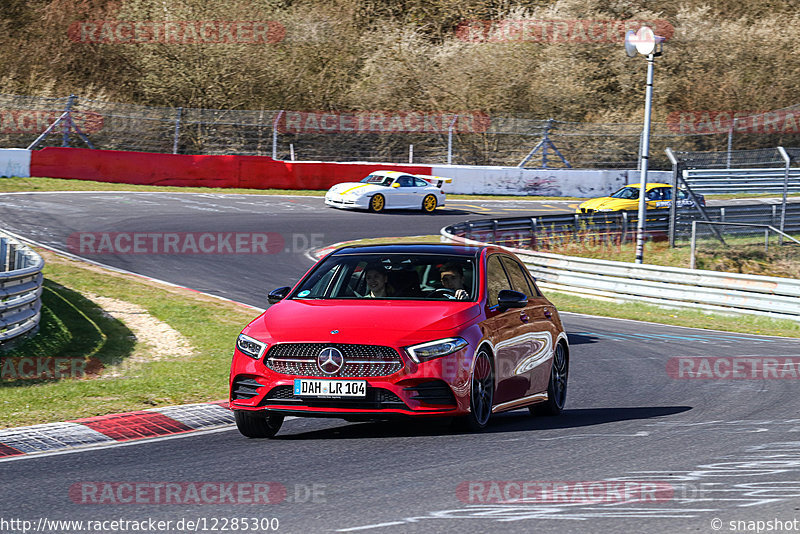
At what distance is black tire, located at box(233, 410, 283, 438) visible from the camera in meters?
8.52

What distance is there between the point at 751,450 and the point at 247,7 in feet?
156

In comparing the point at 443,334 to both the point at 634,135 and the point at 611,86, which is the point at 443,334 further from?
the point at 611,86

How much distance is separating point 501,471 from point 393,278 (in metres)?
2.58

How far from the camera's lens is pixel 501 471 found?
277 inches

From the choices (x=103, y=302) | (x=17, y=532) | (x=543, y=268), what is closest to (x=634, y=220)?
(x=543, y=268)

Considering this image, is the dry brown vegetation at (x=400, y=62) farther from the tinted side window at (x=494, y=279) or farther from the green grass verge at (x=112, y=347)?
the tinted side window at (x=494, y=279)

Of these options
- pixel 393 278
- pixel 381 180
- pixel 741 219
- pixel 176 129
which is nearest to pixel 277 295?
pixel 393 278

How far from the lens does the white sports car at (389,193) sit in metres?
33.9

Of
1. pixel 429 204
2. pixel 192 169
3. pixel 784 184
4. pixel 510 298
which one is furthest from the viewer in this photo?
pixel 192 169

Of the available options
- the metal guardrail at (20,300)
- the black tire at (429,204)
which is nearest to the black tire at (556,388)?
the metal guardrail at (20,300)

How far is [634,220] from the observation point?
2900cm

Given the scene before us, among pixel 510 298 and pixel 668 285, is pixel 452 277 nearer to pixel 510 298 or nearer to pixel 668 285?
pixel 510 298

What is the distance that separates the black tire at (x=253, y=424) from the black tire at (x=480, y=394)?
5.07ft

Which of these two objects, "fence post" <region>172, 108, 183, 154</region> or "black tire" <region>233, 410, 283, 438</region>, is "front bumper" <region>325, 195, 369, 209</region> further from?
"black tire" <region>233, 410, 283, 438</region>
